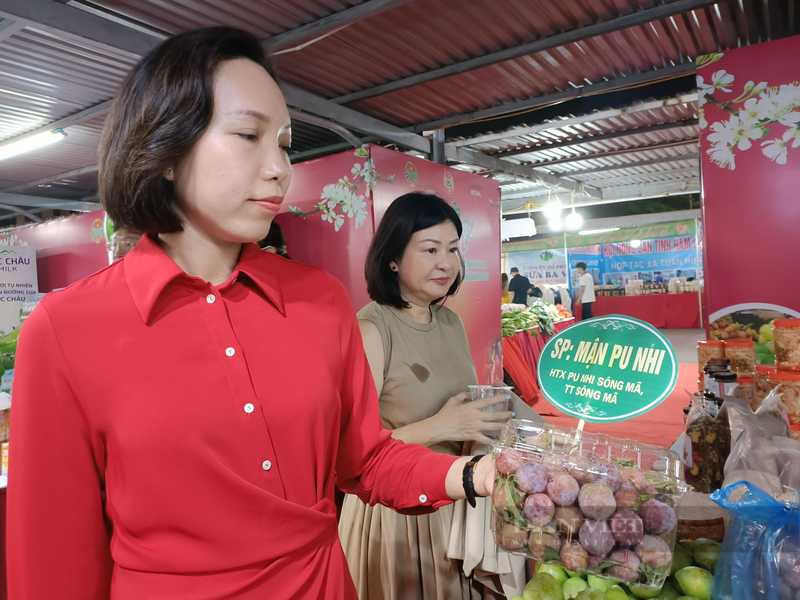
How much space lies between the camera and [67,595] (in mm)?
892

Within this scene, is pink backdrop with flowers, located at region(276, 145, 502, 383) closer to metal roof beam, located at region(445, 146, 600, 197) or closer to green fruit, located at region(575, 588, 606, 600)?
metal roof beam, located at region(445, 146, 600, 197)

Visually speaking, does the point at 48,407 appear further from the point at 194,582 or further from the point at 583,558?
the point at 583,558

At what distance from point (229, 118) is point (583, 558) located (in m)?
0.92

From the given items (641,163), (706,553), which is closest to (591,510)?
(706,553)

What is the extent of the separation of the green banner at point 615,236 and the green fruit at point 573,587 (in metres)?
12.0

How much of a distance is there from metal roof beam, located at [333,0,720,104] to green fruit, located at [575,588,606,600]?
2.60m

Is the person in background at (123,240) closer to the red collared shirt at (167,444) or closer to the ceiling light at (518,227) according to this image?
the red collared shirt at (167,444)

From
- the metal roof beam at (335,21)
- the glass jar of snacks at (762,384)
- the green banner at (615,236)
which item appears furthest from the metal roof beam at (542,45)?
the green banner at (615,236)

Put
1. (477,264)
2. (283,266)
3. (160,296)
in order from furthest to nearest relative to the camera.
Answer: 1. (477,264)
2. (283,266)
3. (160,296)

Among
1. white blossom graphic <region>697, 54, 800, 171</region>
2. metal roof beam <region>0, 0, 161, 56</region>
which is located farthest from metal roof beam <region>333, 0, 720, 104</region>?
metal roof beam <region>0, 0, 161, 56</region>

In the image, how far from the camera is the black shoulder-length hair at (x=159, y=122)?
0.91 metres

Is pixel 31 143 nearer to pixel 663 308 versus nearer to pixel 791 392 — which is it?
pixel 791 392

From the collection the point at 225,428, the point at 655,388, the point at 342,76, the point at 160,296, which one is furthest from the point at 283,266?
the point at 342,76

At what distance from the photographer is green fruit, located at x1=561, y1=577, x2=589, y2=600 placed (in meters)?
1.11
